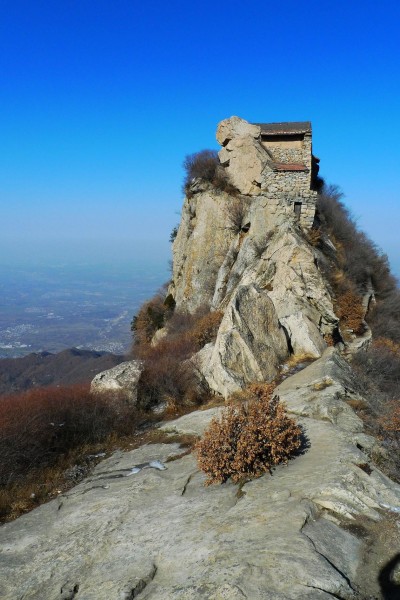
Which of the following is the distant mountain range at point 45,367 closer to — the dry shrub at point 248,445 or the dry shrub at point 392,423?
the dry shrub at point 392,423

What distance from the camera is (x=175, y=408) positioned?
14117 millimetres

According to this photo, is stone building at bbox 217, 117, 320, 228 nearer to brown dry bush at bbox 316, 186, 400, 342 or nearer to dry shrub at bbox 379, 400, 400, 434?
brown dry bush at bbox 316, 186, 400, 342

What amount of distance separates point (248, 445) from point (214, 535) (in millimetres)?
1848

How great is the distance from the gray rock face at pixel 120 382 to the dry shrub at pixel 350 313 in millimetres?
9302

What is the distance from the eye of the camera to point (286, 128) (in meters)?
25.4

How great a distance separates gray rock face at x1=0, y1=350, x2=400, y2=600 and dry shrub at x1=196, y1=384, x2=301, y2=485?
233 millimetres

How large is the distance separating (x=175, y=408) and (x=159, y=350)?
5.35 meters

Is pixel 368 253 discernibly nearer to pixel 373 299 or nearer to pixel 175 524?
pixel 373 299

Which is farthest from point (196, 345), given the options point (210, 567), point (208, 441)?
point (210, 567)

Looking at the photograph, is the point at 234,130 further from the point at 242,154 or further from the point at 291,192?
the point at 291,192

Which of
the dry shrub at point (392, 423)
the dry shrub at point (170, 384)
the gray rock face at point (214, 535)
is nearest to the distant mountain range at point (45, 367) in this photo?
the dry shrub at point (170, 384)

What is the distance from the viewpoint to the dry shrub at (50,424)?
1055 cm

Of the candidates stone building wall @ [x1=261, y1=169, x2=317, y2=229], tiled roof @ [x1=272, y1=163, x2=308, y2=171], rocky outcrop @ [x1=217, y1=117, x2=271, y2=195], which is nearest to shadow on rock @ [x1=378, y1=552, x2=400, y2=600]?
stone building wall @ [x1=261, y1=169, x2=317, y2=229]

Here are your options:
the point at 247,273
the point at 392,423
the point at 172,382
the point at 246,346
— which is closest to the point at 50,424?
the point at 172,382
